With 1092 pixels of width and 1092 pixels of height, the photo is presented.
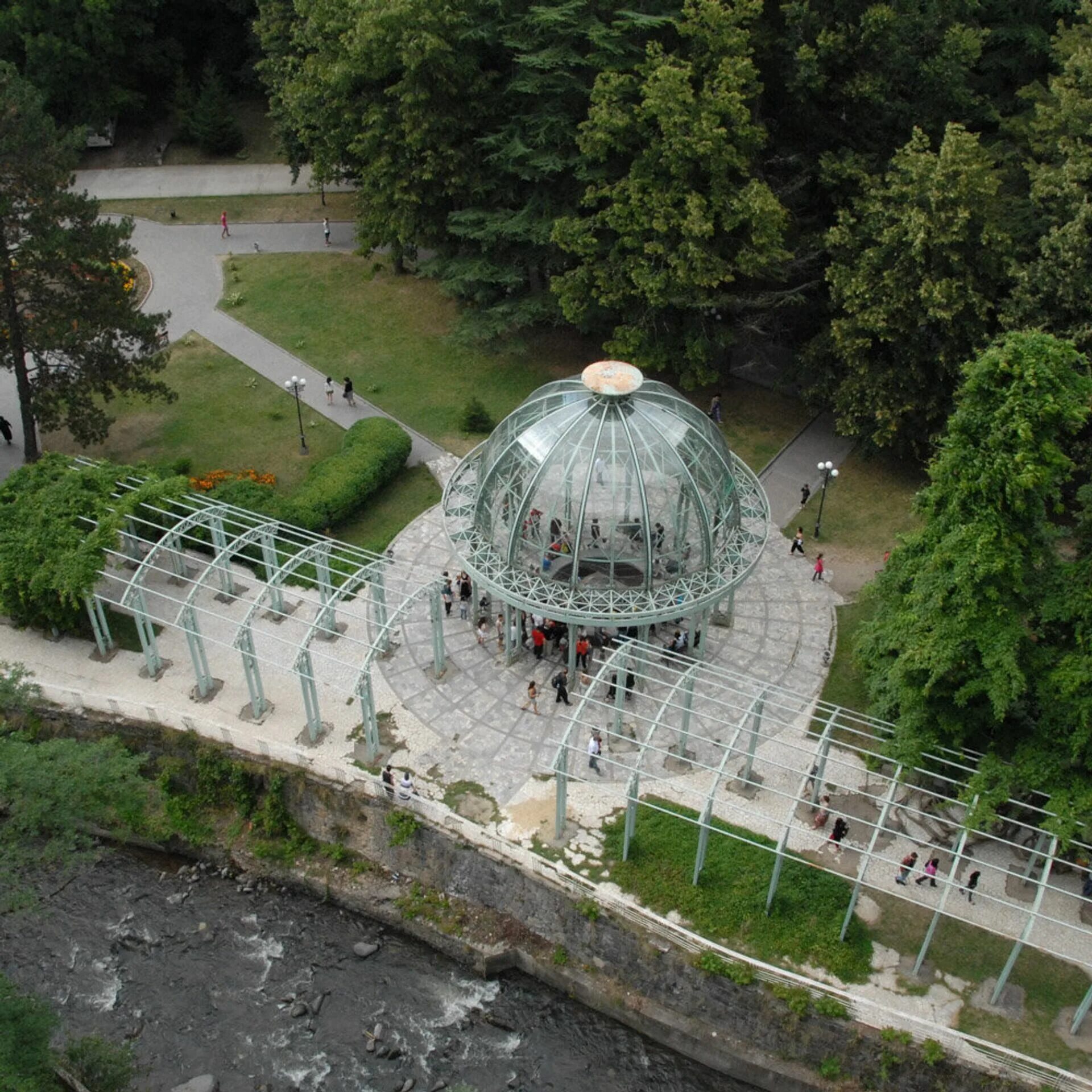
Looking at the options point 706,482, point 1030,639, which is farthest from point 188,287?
point 1030,639

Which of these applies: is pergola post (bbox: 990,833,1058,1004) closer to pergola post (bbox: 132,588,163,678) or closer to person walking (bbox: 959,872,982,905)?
person walking (bbox: 959,872,982,905)

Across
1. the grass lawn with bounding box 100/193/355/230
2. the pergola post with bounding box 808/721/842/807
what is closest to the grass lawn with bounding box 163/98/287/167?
the grass lawn with bounding box 100/193/355/230

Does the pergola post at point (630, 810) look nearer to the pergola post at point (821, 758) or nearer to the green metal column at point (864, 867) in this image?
the pergola post at point (821, 758)

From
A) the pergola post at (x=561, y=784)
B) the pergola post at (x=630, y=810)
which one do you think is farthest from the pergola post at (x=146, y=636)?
the pergola post at (x=630, y=810)

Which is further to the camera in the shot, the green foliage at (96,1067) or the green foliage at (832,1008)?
the green foliage at (832,1008)

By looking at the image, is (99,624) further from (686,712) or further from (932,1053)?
(932,1053)

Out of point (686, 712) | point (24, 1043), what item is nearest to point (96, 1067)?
point (24, 1043)
